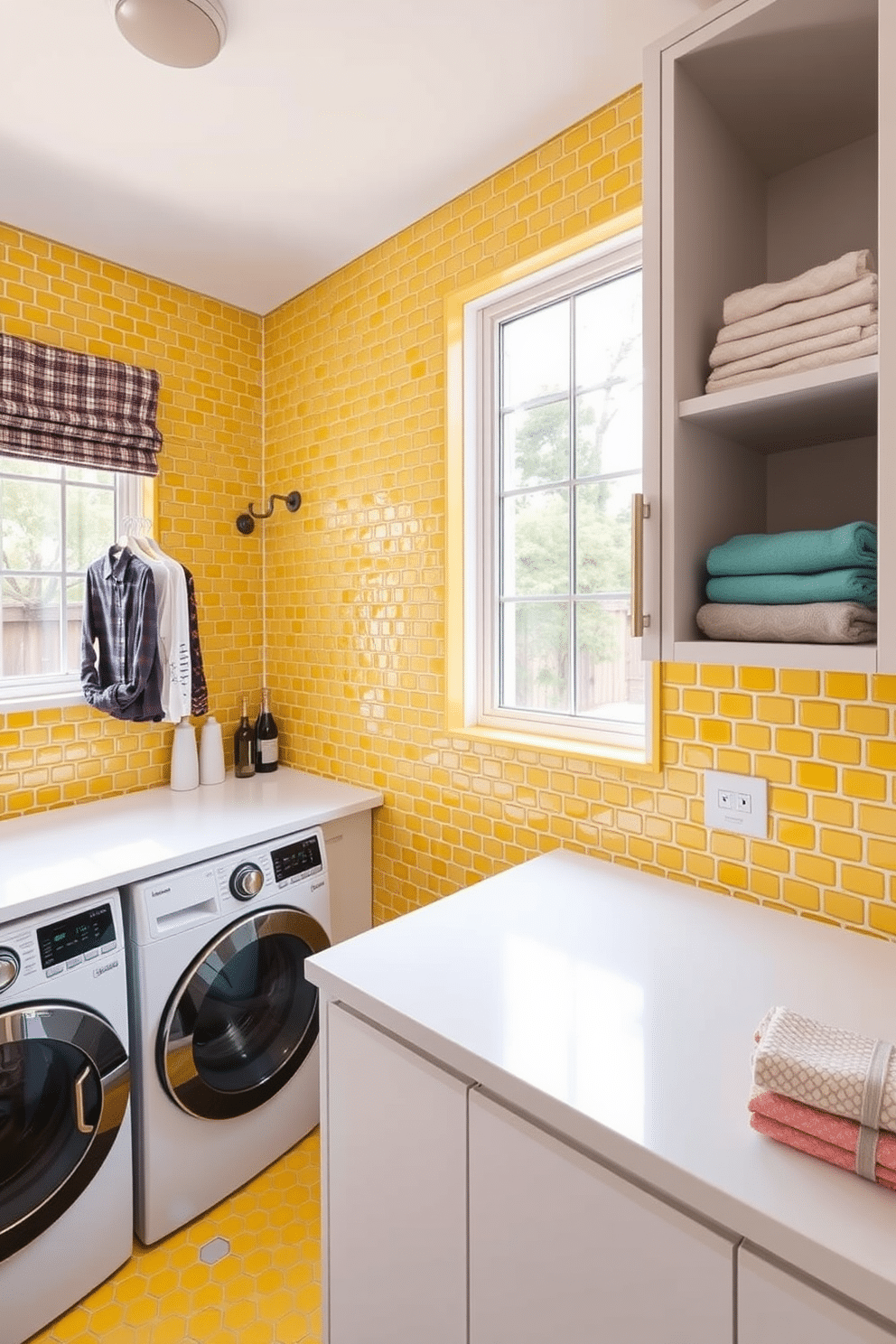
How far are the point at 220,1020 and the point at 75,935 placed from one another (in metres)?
0.50

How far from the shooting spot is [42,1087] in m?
1.59

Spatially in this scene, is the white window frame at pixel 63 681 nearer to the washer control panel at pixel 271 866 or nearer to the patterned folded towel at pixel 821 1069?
the washer control panel at pixel 271 866

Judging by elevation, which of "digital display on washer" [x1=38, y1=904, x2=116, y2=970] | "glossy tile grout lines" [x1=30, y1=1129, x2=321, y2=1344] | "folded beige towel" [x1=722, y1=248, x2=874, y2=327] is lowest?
"glossy tile grout lines" [x1=30, y1=1129, x2=321, y2=1344]

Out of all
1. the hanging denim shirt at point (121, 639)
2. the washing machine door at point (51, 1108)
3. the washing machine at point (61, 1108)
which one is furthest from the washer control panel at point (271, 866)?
the hanging denim shirt at point (121, 639)

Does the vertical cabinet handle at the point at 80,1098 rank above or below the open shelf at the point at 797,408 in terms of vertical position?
below

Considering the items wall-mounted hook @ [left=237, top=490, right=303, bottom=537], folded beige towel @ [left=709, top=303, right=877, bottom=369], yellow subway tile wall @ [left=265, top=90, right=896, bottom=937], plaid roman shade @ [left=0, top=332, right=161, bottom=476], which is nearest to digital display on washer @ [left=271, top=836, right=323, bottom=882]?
yellow subway tile wall @ [left=265, top=90, right=896, bottom=937]

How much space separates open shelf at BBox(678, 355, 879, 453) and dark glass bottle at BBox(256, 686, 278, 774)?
74.2 inches

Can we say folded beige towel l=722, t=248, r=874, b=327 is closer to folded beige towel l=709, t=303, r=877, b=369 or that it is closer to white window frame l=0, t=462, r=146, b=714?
folded beige towel l=709, t=303, r=877, b=369

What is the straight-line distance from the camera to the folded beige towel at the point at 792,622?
41.3 inches

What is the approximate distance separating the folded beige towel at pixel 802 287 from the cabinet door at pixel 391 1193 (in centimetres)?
127

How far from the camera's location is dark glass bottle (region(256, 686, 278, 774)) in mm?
2633

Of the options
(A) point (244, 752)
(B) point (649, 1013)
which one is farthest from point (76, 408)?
(B) point (649, 1013)

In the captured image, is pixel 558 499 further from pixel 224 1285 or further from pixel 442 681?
pixel 224 1285

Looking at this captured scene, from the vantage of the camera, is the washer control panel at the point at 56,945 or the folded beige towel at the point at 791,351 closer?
the folded beige towel at the point at 791,351
